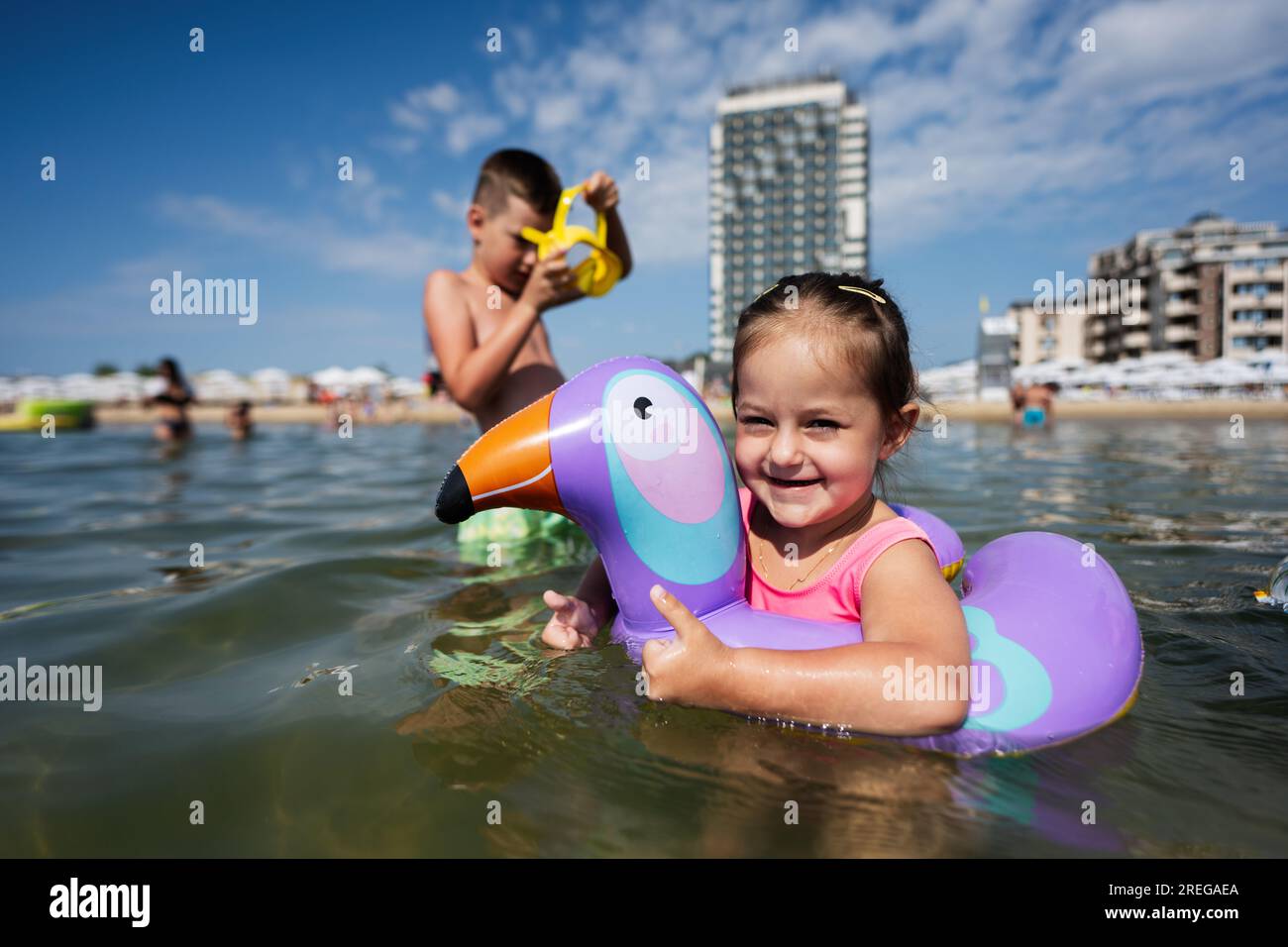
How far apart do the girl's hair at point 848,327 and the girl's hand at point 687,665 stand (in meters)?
0.71

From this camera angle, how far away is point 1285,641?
262 centimetres

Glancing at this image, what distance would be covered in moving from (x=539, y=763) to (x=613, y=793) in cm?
22

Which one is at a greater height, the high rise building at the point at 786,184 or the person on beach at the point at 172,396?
the high rise building at the point at 786,184

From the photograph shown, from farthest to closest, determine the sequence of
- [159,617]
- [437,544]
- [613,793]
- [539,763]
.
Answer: [437,544] → [159,617] → [539,763] → [613,793]

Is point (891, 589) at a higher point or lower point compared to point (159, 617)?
higher

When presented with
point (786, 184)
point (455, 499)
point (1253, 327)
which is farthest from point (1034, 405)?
point (786, 184)

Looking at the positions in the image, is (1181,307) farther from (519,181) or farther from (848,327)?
(848,327)

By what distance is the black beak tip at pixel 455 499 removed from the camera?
2.18 metres

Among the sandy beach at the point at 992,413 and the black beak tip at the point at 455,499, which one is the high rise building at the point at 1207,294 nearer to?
the sandy beach at the point at 992,413

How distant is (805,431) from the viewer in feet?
6.82

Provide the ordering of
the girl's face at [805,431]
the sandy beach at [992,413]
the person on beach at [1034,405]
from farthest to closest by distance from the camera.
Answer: the sandy beach at [992,413], the person on beach at [1034,405], the girl's face at [805,431]

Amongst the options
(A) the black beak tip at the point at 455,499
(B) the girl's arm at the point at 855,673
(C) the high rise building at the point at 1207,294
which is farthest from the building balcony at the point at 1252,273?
(A) the black beak tip at the point at 455,499

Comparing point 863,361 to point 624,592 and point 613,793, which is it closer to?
point 624,592
